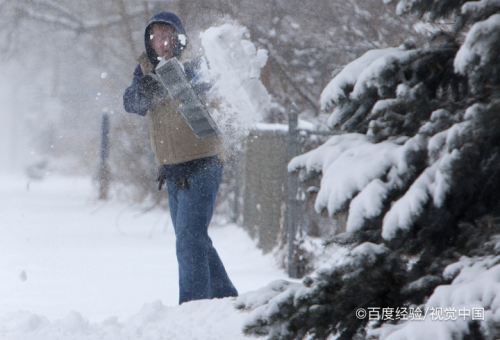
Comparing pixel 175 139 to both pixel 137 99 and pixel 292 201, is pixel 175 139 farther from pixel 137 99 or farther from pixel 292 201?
pixel 292 201

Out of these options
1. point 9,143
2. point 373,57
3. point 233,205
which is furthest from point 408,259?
point 9,143

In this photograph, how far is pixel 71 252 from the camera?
10133mm

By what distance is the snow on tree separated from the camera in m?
2.45

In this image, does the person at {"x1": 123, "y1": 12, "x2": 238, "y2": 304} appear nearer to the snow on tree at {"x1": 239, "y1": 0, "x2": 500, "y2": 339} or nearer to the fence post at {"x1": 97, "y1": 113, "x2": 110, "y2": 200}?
the snow on tree at {"x1": 239, "y1": 0, "x2": 500, "y2": 339}

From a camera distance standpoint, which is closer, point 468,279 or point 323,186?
point 468,279

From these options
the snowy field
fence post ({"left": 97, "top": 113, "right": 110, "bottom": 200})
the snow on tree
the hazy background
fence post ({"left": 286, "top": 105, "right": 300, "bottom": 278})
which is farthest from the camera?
fence post ({"left": 97, "top": 113, "right": 110, "bottom": 200})

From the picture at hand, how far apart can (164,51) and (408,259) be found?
3.03 metres

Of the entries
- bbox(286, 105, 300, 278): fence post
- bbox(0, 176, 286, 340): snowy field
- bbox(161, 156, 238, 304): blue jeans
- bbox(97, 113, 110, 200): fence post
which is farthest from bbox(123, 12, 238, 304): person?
bbox(97, 113, 110, 200): fence post

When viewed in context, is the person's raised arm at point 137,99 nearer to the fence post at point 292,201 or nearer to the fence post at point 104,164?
the fence post at point 292,201

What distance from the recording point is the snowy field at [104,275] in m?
4.87

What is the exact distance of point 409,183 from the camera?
8.48ft

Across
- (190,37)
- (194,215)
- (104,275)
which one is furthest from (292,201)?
(190,37)

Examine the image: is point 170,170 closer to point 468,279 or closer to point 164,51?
point 164,51

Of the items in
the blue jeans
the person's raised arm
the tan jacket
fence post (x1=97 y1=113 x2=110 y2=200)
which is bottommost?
fence post (x1=97 y1=113 x2=110 y2=200)
